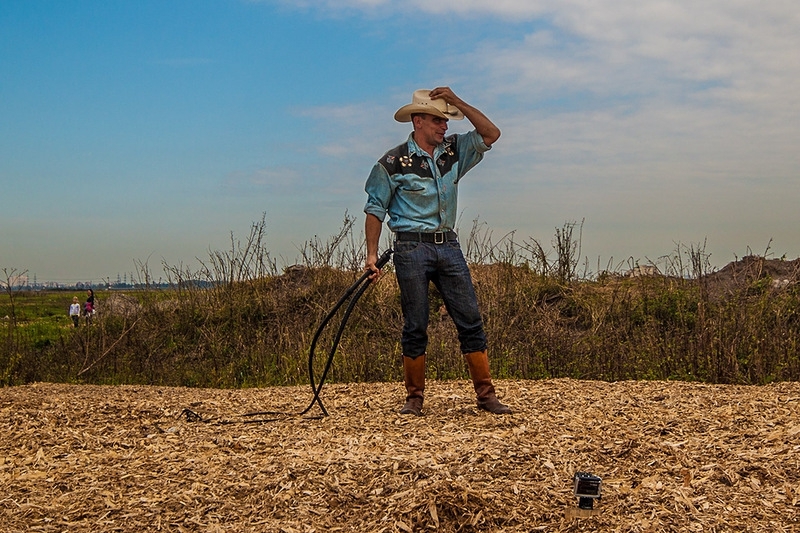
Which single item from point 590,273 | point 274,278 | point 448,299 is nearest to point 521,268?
point 590,273

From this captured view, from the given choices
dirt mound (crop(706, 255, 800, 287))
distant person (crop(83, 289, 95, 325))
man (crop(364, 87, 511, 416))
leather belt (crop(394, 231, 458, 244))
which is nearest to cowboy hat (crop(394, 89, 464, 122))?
man (crop(364, 87, 511, 416))

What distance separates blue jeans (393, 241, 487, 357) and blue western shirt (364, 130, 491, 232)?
14 cm

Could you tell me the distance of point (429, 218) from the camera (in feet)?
18.3

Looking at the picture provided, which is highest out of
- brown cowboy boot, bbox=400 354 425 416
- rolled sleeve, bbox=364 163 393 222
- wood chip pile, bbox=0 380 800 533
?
rolled sleeve, bbox=364 163 393 222

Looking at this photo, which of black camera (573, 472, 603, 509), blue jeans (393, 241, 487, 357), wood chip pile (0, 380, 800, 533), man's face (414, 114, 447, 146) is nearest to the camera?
black camera (573, 472, 603, 509)

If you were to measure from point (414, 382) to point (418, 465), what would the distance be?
1.45 metres

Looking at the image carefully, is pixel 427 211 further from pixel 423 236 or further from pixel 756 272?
pixel 756 272

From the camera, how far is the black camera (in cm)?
386

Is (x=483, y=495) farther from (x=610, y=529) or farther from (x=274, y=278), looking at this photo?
(x=274, y=278)

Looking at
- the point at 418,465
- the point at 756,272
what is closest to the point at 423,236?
the point at 418,465

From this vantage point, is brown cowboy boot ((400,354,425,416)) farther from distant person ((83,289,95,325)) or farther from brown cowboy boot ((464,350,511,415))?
distant person ((83,289,95,325))

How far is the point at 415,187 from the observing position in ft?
18.2

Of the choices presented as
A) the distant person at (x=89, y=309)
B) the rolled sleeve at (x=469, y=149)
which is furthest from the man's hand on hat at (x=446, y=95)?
the distant person at (x=89, y=309)

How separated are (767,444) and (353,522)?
2.38 m
